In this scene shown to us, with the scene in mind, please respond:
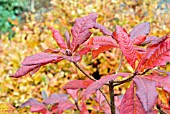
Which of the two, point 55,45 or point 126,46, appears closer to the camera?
point 126,46

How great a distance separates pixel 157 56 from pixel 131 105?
12cm

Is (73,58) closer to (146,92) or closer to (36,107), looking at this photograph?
(146,92)

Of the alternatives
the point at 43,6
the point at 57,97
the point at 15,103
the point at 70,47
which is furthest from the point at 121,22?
the point at 43,6

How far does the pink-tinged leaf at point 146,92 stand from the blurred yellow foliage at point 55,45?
1583 mm

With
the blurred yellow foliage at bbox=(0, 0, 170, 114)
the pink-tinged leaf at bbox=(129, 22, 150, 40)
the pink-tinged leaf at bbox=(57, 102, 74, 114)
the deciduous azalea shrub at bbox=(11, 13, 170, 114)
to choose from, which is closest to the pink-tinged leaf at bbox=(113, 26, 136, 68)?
the deciduous azalea shrub at bbox=(11, 13, 170, 114)

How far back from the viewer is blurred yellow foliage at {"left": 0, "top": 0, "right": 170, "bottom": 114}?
2.56m

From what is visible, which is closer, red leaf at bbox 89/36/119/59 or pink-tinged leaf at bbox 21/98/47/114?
red leaf at bbox 89/36/119/59

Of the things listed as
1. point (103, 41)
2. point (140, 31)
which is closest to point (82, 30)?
point (103, 41)

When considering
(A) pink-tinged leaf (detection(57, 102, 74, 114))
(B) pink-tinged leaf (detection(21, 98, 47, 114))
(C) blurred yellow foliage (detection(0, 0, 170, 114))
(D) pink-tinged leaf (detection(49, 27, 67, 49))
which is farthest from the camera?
(C) blurred yellow foliage (detection(0, 0, 170, 114))

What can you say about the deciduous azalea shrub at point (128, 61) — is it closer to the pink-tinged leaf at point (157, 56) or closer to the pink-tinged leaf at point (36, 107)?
the pink-tinged leaf at point (157, 56)

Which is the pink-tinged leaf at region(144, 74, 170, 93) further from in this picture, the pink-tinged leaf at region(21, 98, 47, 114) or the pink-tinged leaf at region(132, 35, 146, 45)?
the pink-tinged leaf at region(21, 98, 47, 114)

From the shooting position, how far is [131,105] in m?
0.74

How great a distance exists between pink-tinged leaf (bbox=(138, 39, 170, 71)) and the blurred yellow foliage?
1540 millimetres

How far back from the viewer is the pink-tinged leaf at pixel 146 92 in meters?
0.65
